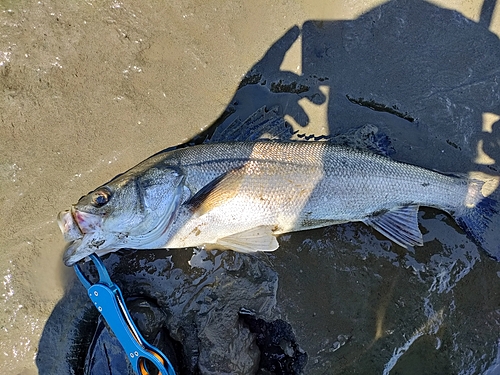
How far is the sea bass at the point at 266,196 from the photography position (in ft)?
9.90

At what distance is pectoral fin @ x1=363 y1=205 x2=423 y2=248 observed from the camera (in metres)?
3.25

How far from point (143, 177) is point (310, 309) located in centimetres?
185

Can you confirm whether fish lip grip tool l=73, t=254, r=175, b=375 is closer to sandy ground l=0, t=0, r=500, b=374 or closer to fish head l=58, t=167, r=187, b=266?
fish head l=58, t=167, r=187, b=266

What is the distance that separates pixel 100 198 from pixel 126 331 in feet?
3.51

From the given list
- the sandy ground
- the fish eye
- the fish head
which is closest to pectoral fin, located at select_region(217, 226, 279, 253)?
the fish head

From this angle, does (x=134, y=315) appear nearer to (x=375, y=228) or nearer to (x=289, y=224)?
(x=289, y=224)

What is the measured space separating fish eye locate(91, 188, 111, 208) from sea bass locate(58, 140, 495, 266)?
0.04 ft

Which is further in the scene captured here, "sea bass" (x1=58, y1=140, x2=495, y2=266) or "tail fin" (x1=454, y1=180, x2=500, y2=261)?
"tail fin" (x1=454, y1=180, x2=500, y2=261)

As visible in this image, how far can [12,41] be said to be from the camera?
11.1 feet

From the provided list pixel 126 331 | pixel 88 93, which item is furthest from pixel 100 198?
pixel 88 93

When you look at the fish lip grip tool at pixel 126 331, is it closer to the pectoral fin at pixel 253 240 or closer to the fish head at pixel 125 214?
the fish head at pixel 125 214

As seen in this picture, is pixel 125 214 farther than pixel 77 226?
Yes

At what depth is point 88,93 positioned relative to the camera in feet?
11.4

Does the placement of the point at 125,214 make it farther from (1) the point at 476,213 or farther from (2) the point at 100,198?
(1) the point at 476,213
